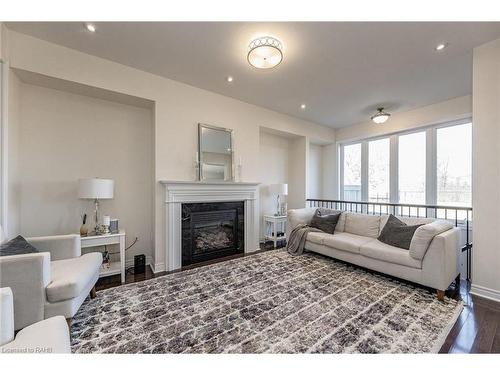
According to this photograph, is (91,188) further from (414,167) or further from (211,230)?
(414,167)

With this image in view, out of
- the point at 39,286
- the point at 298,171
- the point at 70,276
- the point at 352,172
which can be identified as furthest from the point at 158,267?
the point at 352,172

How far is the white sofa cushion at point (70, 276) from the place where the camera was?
1602mm

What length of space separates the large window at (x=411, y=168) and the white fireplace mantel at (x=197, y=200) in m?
3.20

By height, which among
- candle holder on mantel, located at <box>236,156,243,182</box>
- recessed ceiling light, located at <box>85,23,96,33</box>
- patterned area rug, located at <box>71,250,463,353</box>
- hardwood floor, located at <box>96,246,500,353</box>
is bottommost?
hardwood floor, located at <box>96,246,500,353</box>

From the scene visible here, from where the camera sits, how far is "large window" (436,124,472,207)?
364 centimetres

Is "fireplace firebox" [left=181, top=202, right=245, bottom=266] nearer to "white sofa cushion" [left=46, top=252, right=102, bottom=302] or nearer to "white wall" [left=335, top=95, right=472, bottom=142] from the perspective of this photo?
"white sofa cushion" [left=46, top=252, right=102, bottom=302]

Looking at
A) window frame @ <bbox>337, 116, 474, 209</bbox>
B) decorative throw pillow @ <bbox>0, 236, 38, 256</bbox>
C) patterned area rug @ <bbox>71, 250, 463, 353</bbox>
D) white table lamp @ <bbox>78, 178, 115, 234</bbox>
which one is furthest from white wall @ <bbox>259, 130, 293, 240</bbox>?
decorative throw pillow @ <bbox>0, 236, 38, 256</bbox>

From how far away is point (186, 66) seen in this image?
2.77 metres

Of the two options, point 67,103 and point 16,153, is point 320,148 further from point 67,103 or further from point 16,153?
point 16,153

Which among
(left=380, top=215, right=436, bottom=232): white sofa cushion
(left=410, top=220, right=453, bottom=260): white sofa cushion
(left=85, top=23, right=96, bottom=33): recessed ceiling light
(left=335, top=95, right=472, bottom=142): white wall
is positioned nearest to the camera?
(left=85, top=23, right=96, bottom=33): recessed ceiling light

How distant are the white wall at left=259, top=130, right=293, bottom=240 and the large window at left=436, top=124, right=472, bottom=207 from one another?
9.49 feet

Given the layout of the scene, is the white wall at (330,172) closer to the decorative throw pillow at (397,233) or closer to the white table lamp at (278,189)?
the white table lamp at (278,189)
